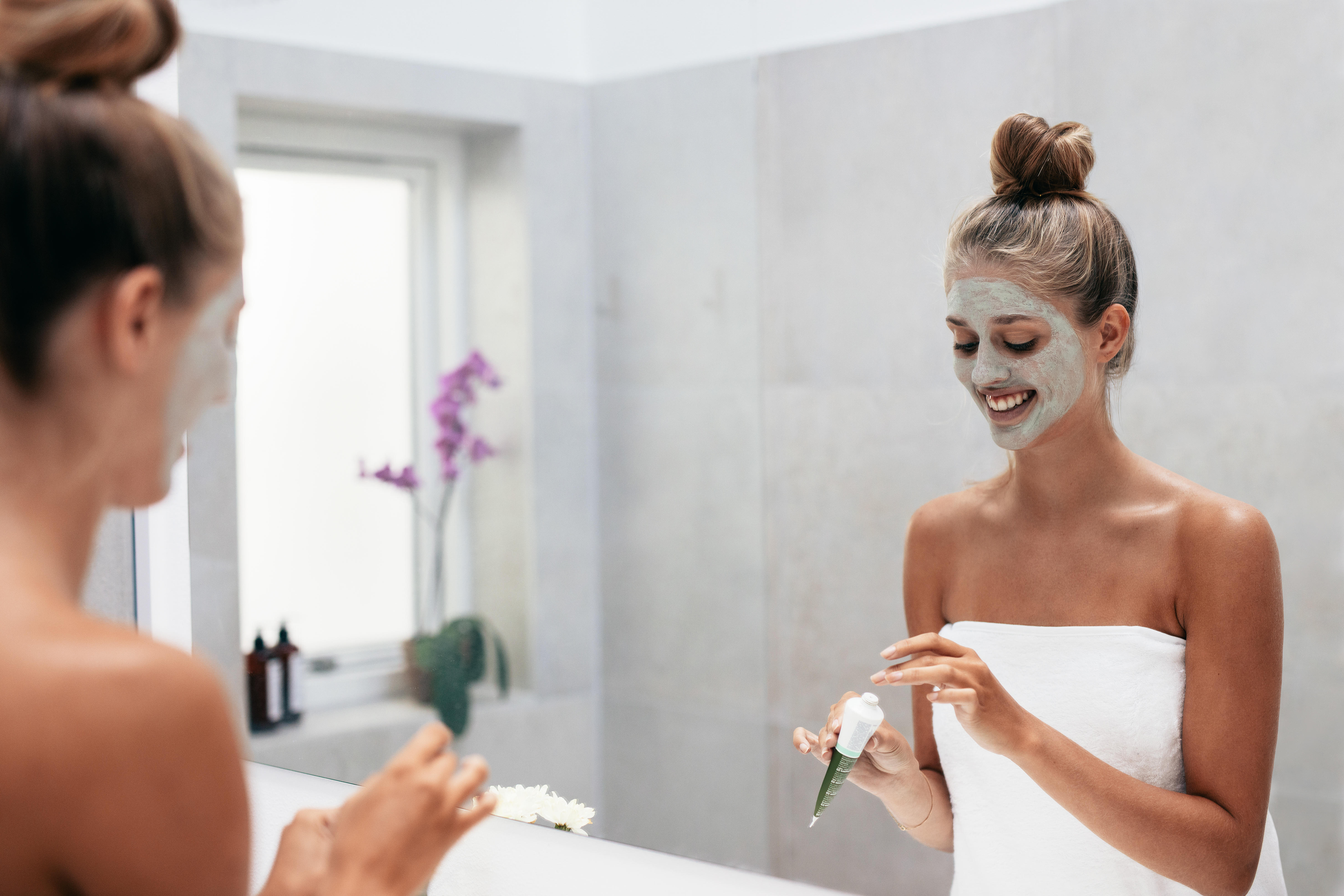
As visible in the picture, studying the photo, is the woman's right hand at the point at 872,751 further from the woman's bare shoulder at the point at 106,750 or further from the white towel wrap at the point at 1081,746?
the woman's bare shoulder at the point at 106,750

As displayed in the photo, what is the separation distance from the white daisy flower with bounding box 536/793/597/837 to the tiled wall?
0.39 feet

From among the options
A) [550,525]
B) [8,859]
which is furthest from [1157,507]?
[550,525]

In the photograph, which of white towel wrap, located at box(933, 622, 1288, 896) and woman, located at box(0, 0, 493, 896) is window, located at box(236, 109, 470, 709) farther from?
woman, located at box(0, 0, 493, 896)

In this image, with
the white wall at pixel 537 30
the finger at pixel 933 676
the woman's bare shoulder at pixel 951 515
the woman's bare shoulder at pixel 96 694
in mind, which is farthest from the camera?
the white wall at pixel 537 30

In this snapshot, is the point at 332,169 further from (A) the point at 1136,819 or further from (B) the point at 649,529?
(A) the point at 1136,819

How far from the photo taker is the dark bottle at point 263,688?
139 centimetres

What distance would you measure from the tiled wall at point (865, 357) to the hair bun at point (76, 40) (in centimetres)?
57

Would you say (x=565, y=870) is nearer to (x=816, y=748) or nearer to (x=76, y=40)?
(x=816, y=748)

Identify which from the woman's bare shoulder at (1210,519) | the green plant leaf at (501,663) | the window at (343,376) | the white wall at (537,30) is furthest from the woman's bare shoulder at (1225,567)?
the window at (343,376)

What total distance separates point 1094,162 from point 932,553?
0.99 feet

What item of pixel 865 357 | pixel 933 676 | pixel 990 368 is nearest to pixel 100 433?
pixel 933 676

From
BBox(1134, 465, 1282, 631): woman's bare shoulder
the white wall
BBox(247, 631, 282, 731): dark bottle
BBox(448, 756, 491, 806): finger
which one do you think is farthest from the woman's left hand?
BBox(247, 631, 282, 731): dark bottle

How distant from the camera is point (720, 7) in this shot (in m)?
1.38

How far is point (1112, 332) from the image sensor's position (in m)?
0.74
